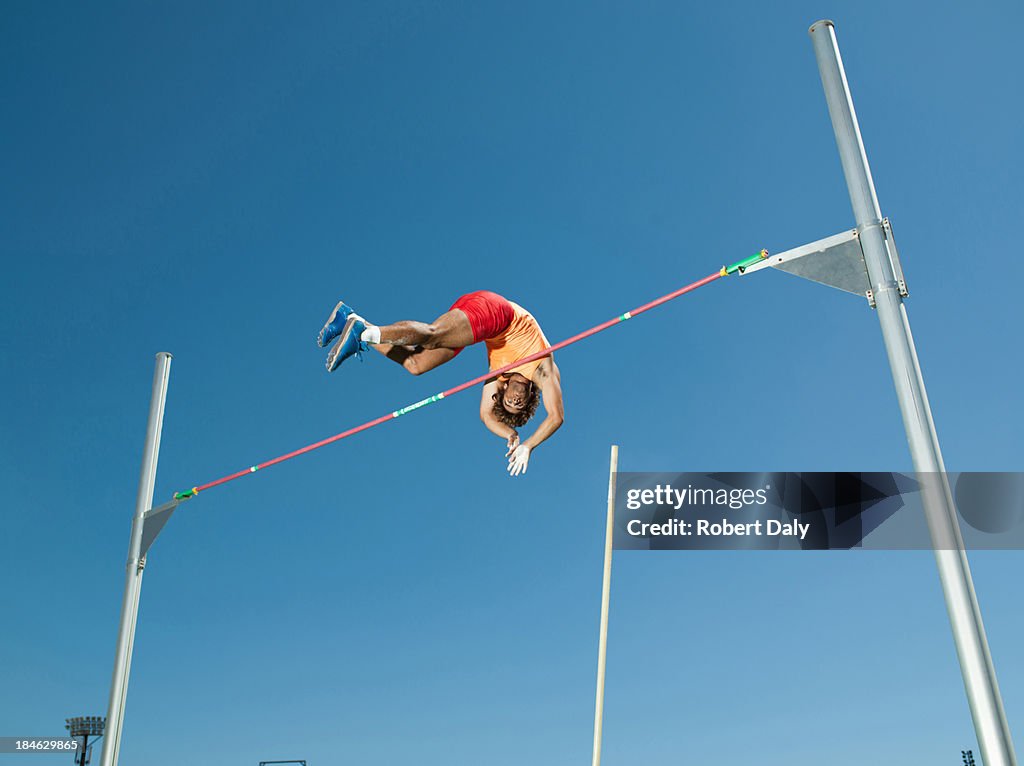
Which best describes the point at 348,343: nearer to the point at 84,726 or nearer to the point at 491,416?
the point at 491,416

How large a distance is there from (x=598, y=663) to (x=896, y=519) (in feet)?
8.57

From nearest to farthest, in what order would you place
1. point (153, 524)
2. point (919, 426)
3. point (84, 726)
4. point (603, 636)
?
1. point (919, 426)
2. point (603, 636)
3. point (153, 524)
4. point (84, 726)

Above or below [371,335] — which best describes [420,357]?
above

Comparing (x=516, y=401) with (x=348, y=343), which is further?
(x=516, y=401)

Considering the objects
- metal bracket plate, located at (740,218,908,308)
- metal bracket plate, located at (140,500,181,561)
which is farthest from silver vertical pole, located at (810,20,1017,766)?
metal bracket plate, located at (140,500,181,561)

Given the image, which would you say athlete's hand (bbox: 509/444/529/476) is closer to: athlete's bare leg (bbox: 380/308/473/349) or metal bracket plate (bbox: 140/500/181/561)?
athlete's bare leg (bbox: 380/308/473/349)

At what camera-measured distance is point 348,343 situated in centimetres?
679

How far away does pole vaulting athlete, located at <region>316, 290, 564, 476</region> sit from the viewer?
6855mm

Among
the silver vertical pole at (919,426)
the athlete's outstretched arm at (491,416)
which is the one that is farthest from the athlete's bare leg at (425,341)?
the silver vertical pole at (919,426)

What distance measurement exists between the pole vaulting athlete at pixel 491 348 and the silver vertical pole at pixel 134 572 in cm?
244

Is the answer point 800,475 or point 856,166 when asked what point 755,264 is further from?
point 800,475

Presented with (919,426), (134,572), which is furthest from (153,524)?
(919,426)

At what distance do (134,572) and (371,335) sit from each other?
3178mm

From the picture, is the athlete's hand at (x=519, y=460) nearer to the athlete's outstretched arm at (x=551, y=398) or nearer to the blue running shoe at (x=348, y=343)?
the athlete's outstretched arm at (x=551, y=398)
